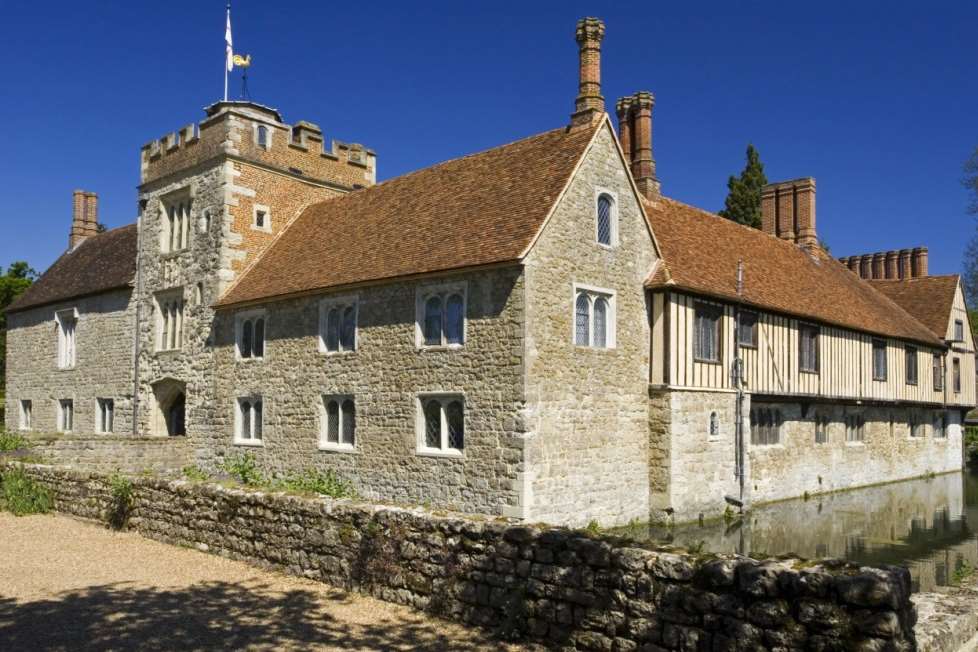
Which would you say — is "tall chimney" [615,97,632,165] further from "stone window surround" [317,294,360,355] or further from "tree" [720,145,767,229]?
"tree" [720,145,767,229]

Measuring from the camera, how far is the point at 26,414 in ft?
93.0

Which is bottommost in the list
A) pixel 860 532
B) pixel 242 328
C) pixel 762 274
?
pixel 860 532

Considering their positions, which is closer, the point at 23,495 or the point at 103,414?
the point at 23,495

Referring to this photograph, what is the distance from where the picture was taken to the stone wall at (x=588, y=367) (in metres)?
14.4

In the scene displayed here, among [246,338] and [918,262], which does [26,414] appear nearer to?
[246,338]

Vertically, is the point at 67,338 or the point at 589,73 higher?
the point at 589,73

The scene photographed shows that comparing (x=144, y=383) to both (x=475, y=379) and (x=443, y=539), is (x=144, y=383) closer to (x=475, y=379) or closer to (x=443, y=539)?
(x=475, y=379)

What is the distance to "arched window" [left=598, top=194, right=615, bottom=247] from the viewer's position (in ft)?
53.4

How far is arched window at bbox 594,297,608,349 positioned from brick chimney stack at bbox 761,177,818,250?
46.9 feet

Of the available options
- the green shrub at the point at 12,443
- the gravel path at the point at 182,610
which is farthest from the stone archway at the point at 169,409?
the gravel path at the point at 182,610

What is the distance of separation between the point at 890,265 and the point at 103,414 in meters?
30.5

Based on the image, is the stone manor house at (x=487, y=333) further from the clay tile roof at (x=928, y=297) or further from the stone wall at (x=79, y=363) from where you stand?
the clay tile roof at (x=928, y=297)

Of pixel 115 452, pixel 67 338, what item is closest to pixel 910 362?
pixel 115 452

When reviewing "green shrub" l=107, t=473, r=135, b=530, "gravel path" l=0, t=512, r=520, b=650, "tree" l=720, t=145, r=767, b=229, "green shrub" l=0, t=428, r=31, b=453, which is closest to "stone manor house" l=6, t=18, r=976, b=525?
"green shrub" l=0, t=428, r=31, b=453
